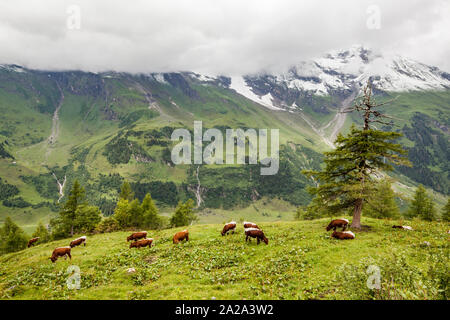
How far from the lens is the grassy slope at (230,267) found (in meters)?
15.2

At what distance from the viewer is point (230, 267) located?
19516mm

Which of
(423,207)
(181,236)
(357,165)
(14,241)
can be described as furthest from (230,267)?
(14,241)

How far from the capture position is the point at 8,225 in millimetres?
74875

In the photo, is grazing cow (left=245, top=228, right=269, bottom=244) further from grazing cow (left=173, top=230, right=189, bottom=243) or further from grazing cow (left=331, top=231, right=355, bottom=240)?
grazing cow (left=173, top=230, right=189, bottom=243)

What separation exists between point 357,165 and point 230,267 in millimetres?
19554

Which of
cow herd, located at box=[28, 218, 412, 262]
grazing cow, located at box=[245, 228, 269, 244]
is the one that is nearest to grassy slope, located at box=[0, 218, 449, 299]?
grazing cow, located at box=[245, 228, 269, 244]

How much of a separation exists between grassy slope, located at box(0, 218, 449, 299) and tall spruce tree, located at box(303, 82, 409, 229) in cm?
407

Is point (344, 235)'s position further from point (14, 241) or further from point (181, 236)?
point (14, 241)

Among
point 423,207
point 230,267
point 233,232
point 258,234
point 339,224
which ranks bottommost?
point 423,207

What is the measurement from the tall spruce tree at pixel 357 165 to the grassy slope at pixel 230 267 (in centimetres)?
407

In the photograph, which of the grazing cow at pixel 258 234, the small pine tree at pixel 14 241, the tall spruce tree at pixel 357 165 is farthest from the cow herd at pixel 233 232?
the small pine tree at pixel 14 241

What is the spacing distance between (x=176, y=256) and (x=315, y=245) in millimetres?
13883
